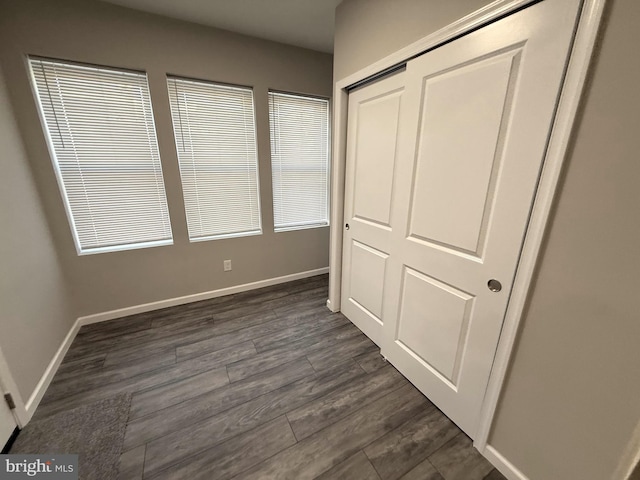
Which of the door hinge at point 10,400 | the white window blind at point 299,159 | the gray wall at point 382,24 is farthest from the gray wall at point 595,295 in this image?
the door hinge at point 10,400

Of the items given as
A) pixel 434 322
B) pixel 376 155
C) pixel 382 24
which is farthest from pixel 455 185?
pixel 382 24

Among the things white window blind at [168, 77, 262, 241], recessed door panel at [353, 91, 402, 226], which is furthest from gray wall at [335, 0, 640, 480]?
white window blind at [168, 77, 262, 241]

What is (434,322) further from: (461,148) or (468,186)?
(461,148)

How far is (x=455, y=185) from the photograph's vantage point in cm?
124

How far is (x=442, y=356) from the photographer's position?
144 cm

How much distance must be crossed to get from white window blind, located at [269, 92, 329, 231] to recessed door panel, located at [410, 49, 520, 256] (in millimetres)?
1719

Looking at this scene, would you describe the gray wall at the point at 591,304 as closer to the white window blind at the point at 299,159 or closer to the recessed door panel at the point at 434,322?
the recessed door panel at the point at 434,322

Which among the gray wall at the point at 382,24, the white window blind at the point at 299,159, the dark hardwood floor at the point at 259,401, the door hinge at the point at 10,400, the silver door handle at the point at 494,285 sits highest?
the gray wall at the point at 382,24

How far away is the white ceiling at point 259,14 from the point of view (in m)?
1.85

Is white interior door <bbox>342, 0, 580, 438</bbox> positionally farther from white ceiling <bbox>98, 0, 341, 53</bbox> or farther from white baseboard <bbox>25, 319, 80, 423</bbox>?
white baseboard <bbox>25, 319, 80, 423</bbox>

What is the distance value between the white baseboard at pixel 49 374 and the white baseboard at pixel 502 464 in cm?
255

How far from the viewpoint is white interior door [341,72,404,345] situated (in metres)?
1.62

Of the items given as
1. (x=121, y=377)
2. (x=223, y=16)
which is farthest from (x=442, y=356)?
(x=223, y=16)

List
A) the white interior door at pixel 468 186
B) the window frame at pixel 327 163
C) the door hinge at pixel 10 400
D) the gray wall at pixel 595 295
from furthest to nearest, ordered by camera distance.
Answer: the window frame at pixel 327 163 < the door hinge at pixel 10 400 < the white interior door at pixel 468 186 < the gray wall at pixel 595 295
